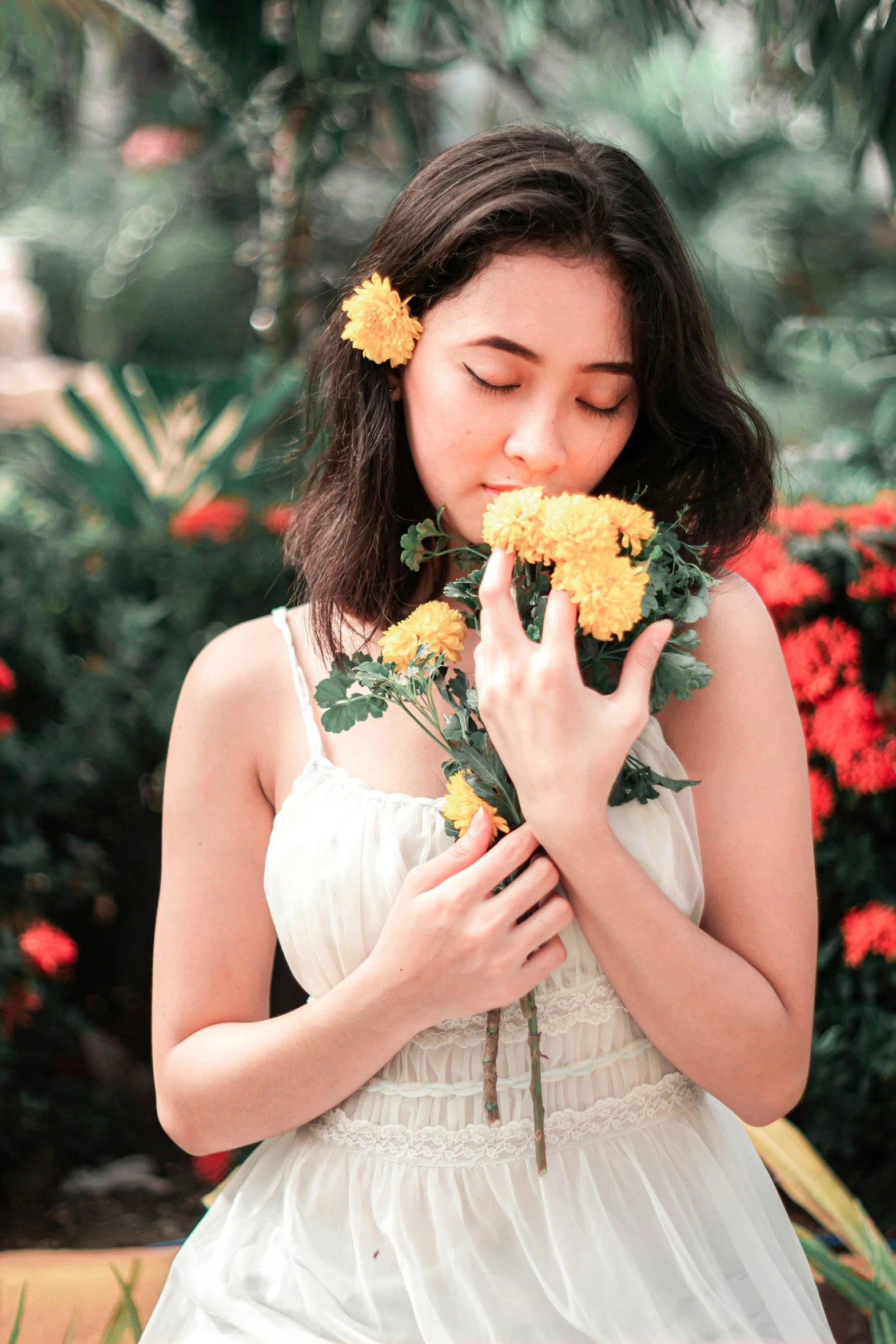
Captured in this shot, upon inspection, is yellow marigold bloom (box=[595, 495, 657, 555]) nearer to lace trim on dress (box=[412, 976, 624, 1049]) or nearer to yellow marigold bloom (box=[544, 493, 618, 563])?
yellow marigold bloom (box=[544, 493, 618, 563])

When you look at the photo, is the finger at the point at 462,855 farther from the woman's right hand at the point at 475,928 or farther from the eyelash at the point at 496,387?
the eyelash at the point at 496,387

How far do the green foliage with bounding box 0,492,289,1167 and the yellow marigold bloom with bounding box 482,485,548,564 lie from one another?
1.77 m

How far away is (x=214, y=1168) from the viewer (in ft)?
10.6

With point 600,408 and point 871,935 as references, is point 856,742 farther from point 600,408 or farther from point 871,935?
point 600,408

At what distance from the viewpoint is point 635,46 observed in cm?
507

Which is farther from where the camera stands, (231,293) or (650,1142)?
(231,293)

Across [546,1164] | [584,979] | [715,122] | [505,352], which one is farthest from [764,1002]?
[715,122]

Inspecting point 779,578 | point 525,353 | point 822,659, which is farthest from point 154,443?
point 525,353

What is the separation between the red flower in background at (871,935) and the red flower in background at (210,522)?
194 cm

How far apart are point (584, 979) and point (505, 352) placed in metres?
0.79

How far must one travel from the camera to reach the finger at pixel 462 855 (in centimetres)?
135

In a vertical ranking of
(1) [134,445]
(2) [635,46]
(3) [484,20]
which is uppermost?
(3) [484,20]

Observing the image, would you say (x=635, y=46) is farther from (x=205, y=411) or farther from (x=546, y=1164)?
(x=546, y=1164)

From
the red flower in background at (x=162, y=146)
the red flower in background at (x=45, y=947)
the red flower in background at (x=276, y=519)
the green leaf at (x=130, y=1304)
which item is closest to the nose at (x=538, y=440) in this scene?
the green leaf at (x=130, y=1304)
